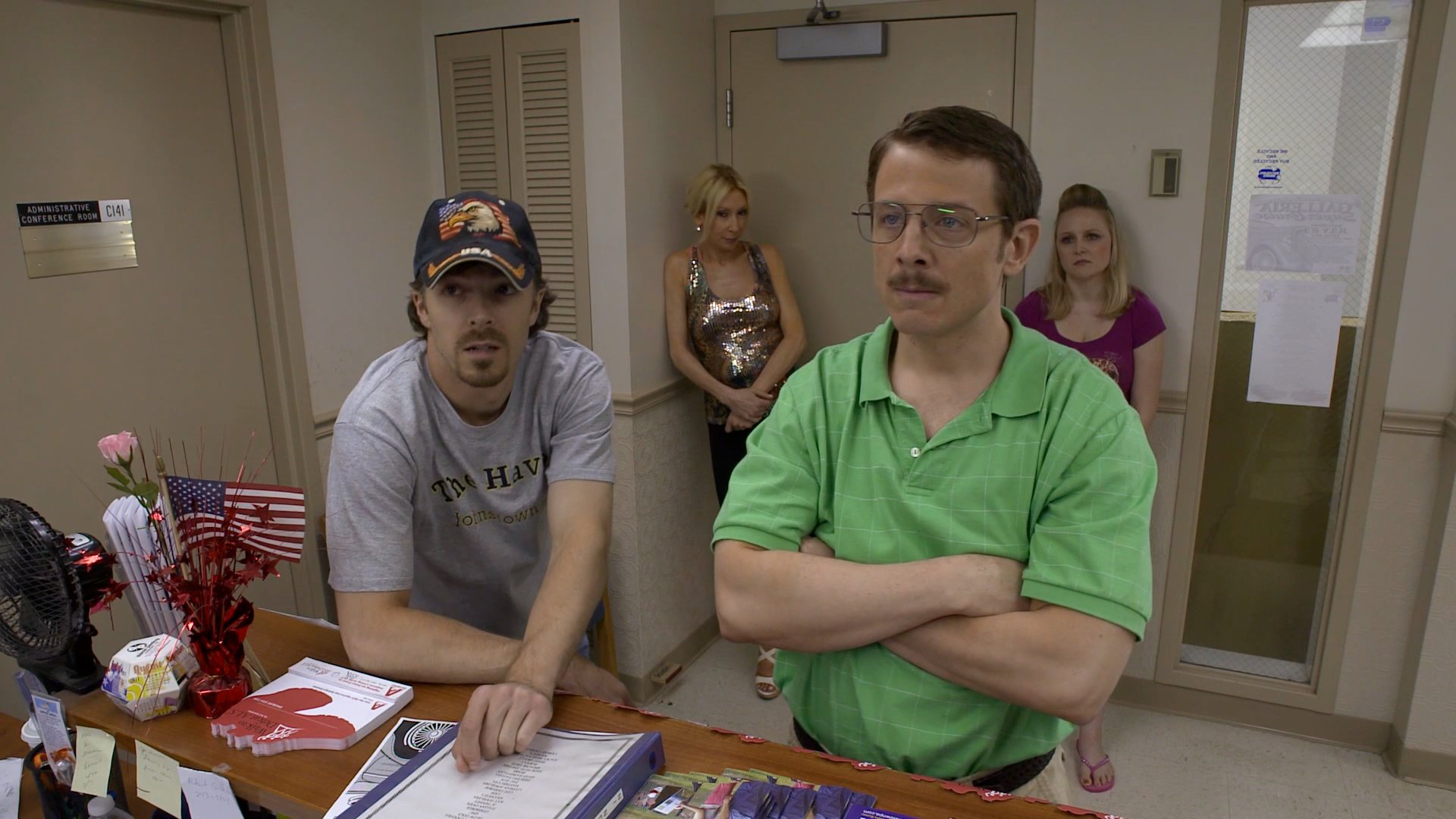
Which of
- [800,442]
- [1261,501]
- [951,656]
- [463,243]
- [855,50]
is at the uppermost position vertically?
[855,50]

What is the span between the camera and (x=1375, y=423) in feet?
8.52

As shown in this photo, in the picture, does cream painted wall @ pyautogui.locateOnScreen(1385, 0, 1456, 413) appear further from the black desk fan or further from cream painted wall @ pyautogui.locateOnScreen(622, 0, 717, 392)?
the black desk fan

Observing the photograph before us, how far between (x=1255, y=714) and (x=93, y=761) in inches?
119

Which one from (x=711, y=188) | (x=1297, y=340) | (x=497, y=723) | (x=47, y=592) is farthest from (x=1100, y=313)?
(x=47, y=592)

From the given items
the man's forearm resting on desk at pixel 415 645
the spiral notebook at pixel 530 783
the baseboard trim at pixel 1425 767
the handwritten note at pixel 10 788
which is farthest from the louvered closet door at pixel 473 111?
the baseboard trim at pixel 1425 767

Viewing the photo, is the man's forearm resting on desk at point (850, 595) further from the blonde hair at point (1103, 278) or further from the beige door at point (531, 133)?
the beige door at point (531, 133)

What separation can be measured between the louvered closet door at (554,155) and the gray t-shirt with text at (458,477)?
1.33 metres

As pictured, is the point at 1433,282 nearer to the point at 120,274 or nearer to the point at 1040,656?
the point at 1040,656

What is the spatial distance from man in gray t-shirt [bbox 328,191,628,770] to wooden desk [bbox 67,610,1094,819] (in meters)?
0.07

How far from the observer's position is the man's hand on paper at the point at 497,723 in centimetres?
109

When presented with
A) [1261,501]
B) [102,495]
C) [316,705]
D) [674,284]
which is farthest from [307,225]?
[1261,501]

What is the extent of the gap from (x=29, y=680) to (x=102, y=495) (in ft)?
3.52

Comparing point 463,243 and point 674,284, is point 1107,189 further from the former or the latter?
point 463,243

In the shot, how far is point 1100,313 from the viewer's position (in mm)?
2695
